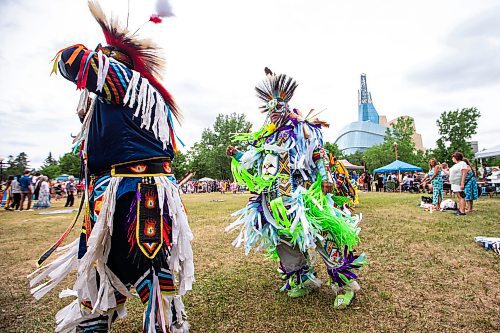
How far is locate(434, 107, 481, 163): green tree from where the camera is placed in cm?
2985

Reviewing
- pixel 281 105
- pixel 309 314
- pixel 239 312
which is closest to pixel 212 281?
pixel 239 312

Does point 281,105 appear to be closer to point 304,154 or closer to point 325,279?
point 304,154

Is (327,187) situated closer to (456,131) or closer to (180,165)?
(456,131)

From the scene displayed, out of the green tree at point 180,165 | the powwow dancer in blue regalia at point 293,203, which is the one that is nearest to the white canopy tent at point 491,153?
the powwow dancer in blue regalia at point 293,203

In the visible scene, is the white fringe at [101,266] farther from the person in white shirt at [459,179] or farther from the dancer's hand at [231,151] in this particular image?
the person in white shirt at [459,179]

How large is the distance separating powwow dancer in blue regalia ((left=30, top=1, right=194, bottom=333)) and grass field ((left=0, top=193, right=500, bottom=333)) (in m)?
0.78

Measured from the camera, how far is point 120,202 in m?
1.76

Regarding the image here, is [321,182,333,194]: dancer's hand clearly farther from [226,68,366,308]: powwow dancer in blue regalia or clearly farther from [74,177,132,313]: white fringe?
[74,177,132,313]: white fringe

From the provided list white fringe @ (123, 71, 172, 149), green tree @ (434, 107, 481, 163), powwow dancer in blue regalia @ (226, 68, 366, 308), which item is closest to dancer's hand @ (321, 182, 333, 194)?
powwow dancer in blue regalia @ (226, 68, 366, 308)

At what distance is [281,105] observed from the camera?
3.16 m

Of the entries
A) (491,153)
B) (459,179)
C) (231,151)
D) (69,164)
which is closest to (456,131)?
(491,153)

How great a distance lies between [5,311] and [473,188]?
10.1m

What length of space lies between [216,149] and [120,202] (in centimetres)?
5080

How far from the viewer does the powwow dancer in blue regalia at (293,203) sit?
8.89 feet
